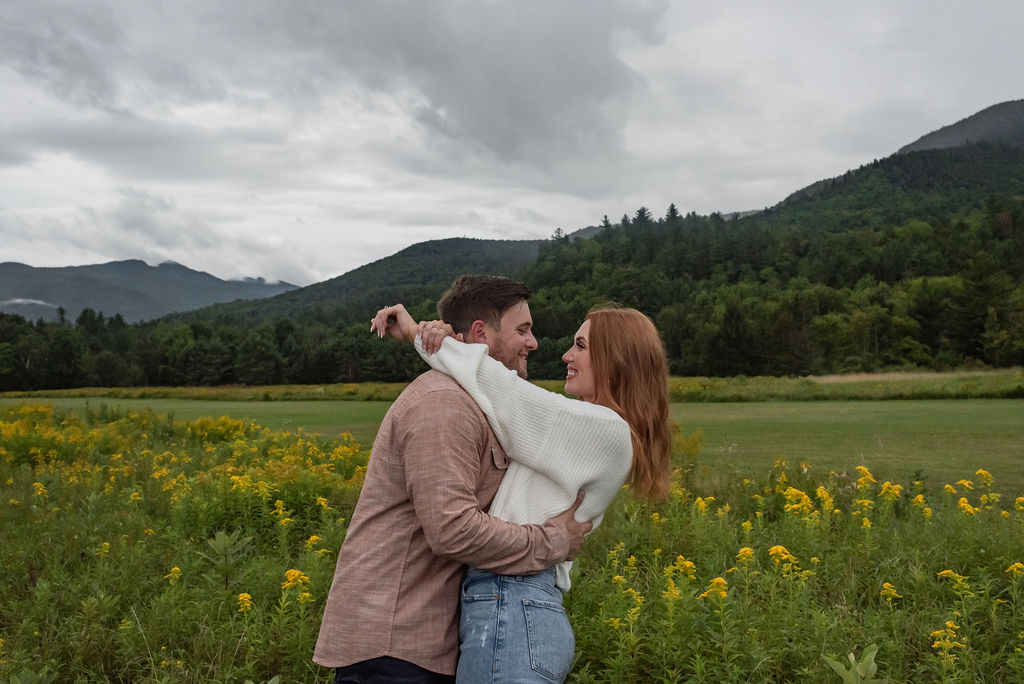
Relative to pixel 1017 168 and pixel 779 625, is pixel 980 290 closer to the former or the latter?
pixel 779 625

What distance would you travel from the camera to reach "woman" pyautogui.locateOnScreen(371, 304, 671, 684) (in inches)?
77.3

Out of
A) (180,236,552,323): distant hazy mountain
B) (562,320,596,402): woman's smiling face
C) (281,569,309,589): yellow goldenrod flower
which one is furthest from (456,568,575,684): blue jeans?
(180,236,552,323): distant hazy mountain

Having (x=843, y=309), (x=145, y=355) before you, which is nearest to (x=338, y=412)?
(x=145, y=355)

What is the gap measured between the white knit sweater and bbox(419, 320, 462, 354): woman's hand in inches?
4.2

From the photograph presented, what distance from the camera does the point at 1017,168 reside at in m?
164

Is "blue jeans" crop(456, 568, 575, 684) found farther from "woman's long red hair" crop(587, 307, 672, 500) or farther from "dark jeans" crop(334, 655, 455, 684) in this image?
"woman's long red hair" crop(587, 307, 672, 500)

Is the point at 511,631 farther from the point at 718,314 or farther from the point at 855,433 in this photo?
the point at 718,314

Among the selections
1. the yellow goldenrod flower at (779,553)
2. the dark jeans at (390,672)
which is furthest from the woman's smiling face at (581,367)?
the yellow goldenrod flower at (779,553)

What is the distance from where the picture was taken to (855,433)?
14.8 m

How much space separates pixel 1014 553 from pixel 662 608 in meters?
2.61

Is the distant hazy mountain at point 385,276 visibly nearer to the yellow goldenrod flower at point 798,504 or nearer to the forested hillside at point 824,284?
the forested hillside at point 824,284

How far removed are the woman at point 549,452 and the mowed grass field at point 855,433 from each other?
20.6ft

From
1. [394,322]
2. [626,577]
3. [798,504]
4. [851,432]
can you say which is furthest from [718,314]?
[394,322]

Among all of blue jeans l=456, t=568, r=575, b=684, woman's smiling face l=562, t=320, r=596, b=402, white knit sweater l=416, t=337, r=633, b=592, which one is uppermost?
woman's smiling face l=562, t=320, r=596, b=402
